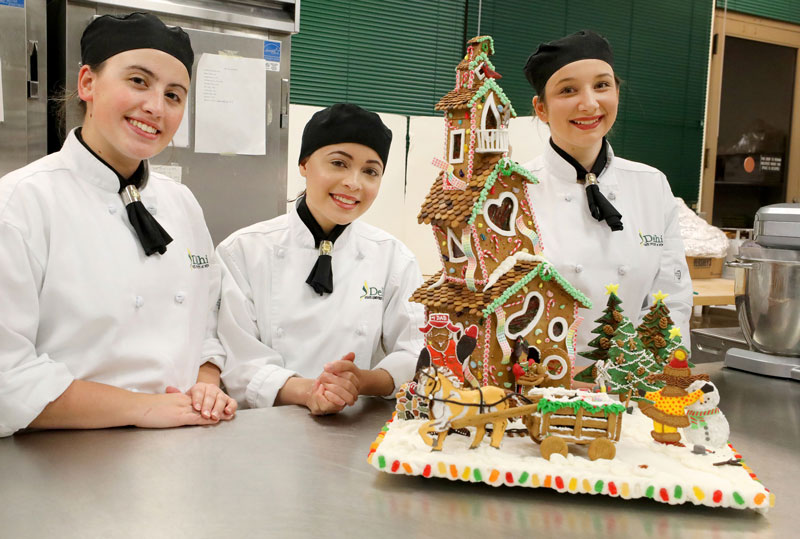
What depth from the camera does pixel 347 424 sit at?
1424 millimetres

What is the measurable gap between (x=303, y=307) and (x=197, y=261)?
314mm

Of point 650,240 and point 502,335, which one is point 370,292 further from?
point 650,240

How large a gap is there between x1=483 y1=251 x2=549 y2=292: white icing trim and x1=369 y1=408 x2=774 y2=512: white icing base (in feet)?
0.97

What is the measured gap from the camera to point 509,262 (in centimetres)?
132

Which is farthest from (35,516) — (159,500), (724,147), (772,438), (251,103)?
(724,147)

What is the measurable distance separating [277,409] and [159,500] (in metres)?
0.51

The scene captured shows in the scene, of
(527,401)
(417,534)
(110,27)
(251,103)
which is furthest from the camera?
(251,103)

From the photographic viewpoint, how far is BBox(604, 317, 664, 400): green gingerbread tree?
3.98 ft

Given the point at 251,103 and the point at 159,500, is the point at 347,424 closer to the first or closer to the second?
the point at 159,500

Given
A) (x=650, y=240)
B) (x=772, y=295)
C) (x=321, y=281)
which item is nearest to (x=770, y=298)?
(x=772, y=295)

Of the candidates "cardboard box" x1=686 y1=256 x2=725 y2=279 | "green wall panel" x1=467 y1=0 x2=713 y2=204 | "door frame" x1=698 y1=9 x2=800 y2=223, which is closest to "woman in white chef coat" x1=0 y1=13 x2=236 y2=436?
"cardboard box" x1=686 y1=256 x2=725 y2=279

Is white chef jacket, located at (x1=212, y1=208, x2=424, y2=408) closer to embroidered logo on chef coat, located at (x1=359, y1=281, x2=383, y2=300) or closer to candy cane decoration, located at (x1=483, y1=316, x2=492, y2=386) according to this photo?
embroidered logo on chef coat, located at (x1=359, y1=281, x2=383, y2=300)

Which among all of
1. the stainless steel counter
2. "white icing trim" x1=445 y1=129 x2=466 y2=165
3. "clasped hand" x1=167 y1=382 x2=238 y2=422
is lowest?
the stainless steel counter

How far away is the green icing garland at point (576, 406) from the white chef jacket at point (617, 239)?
0.76 metres
